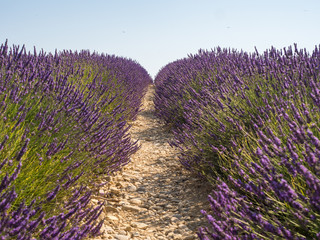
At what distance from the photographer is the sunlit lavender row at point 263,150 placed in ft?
5.13

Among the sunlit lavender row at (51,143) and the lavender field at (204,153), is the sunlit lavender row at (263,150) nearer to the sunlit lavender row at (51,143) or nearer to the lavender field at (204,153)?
the lavender field at (204,153)

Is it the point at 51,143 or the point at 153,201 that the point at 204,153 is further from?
the point at 51,143

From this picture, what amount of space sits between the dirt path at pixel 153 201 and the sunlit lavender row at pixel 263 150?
0.71ft

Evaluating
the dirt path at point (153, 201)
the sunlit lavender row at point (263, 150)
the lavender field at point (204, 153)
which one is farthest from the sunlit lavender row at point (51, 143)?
the sunlit lavender row at point (263, 150)

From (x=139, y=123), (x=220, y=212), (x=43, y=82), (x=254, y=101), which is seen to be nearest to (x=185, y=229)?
(x=220, y=212)

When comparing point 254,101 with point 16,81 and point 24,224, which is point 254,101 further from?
point 24,224

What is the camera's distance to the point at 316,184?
1421 millimetres

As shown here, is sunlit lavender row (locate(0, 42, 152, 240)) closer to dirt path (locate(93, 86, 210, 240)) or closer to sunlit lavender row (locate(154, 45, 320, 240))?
dirt path (locate(93, 86, 210, 240))

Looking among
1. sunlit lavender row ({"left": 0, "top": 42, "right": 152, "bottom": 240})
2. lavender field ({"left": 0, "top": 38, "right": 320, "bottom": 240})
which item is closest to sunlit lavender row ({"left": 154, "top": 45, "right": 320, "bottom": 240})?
lavender field ({"left": 0, "top": 38, "right": 320, "bottom": 240})

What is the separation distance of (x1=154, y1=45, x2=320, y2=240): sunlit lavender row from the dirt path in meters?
0.22

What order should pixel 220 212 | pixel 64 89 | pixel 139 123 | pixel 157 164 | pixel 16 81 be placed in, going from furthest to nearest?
1. pixel 139 123
2. pixel 157 164
3. pixel 64 89
4. pixel 16 81
5. pixel 220 212

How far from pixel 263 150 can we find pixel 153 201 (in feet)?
5.02

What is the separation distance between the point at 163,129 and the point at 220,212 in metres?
5.02

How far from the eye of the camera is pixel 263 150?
90.0 inches
